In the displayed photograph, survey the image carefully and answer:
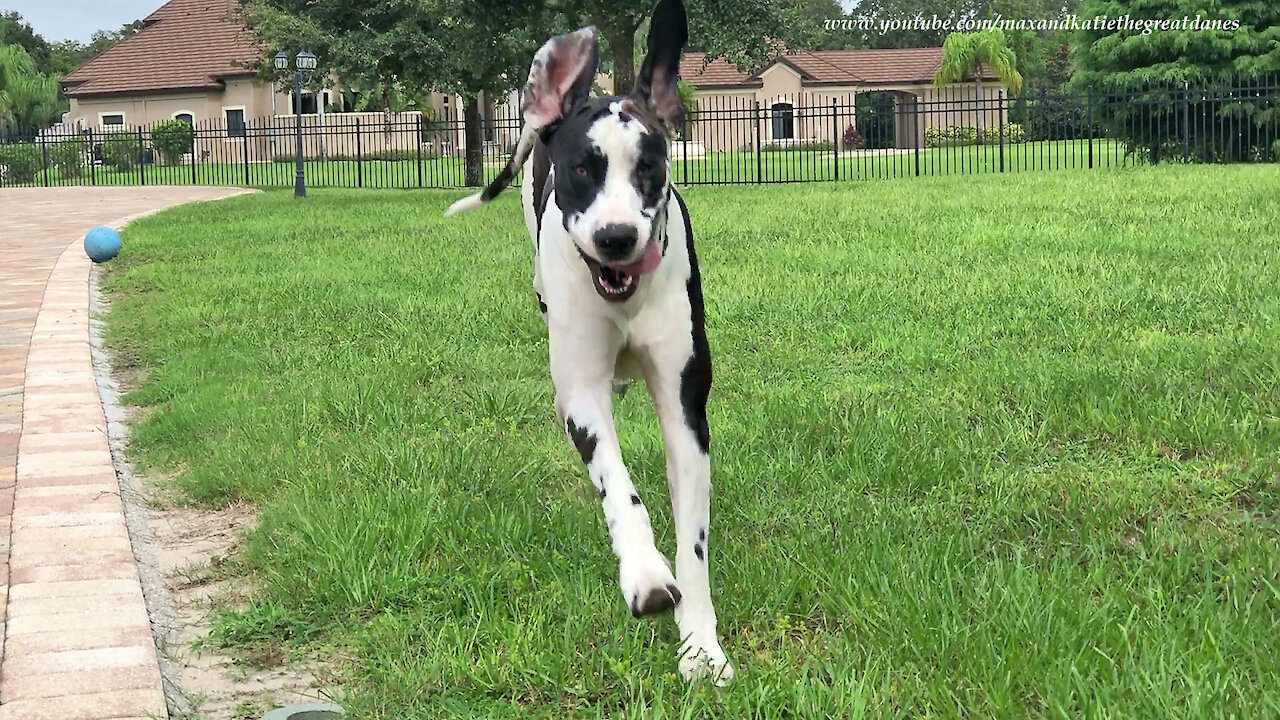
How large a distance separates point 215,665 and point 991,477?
2342 mm

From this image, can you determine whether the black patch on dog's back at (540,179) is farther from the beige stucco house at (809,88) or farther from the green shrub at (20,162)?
the beige stucco house at (809,88)

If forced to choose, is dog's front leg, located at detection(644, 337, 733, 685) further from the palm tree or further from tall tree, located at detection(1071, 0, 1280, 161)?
the palm tree

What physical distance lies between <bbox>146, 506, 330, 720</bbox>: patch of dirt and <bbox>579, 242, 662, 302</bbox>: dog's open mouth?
3.51ft

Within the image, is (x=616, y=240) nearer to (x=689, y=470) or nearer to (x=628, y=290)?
(x=628, y=290)

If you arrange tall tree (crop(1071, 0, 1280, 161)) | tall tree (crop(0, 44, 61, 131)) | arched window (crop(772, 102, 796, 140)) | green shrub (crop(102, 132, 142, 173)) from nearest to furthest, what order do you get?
tall tree (crop(1071, 0, 1280, 161))
green shrub (crop(102, 132, 142, 173))
arched window (crop(772, 102, 796, 140))
tall tree (crop(0, 44, 61, 131))

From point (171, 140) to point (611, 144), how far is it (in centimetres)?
4325

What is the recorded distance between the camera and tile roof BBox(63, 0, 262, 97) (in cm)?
4978

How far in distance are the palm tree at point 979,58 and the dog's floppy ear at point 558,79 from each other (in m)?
50.7

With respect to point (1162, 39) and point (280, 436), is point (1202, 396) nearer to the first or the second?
point (280, 436)

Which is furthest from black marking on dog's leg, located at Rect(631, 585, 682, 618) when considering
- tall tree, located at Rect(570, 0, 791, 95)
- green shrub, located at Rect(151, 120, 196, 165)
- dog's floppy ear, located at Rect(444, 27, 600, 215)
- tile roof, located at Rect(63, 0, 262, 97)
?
tile roof, located at Rect(63, 0, 262, 97)

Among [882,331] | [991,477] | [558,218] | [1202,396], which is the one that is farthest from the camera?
[882,331]

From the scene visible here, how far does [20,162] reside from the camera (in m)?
38.7

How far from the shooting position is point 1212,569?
309 centimetres

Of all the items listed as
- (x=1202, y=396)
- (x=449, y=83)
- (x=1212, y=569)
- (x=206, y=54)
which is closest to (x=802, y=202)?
(x=449, y=83)
